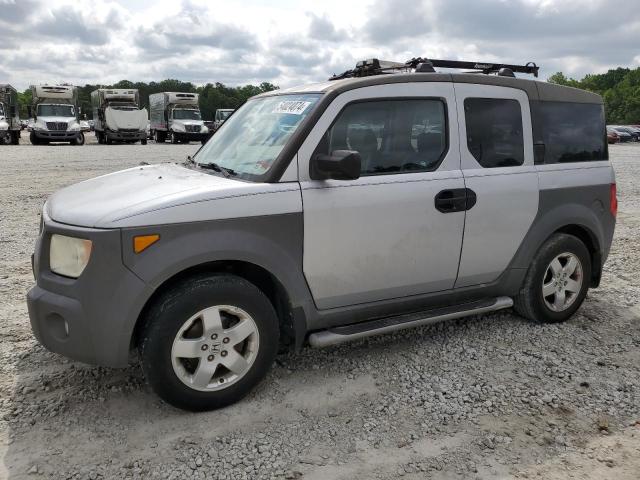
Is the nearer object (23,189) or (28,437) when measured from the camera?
(28,437)

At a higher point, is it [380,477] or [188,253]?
[188,253]

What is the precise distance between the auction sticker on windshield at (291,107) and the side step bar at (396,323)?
1.42 metres

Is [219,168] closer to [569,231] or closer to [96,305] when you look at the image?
[96,305]

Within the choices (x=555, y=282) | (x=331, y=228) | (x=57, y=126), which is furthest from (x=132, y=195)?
(x=57, y=126)

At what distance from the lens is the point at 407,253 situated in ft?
12.5

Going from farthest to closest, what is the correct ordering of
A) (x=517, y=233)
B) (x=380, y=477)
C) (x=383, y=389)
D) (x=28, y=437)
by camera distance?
1. (x=517, y=233)
2. (x=383, y=389)
3. (x=28, y=437)
4. (x=380, y=477)

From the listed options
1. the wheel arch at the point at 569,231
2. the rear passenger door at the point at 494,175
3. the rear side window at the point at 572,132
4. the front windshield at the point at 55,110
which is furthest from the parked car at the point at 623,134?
the rear passenger door at the point at 494,175

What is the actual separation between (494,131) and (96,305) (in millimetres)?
2932

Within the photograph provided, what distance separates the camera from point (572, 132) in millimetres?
4645

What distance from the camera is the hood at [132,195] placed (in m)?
3.08

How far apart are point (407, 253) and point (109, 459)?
213 cm

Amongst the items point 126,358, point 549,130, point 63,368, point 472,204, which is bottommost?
point 63,368

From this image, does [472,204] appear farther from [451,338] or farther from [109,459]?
[109,459]

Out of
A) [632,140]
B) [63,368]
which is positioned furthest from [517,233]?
[632,140]
